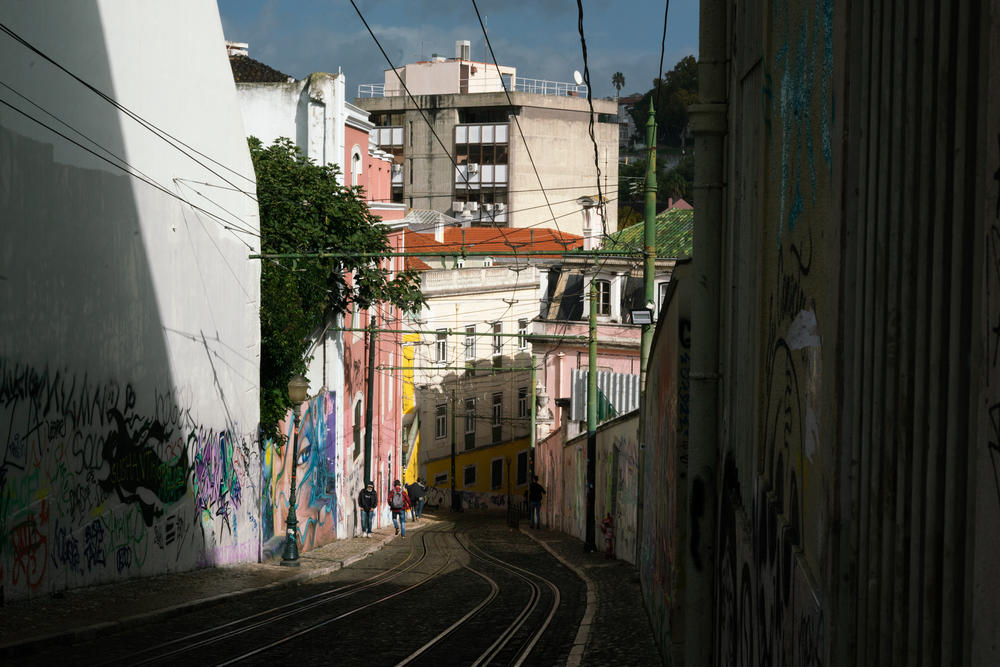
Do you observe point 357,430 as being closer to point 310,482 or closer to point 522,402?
point 310,482

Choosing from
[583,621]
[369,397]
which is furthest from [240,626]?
[369,397]

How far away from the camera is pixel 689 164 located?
96375 millimetres

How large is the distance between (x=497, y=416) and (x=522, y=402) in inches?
99.7

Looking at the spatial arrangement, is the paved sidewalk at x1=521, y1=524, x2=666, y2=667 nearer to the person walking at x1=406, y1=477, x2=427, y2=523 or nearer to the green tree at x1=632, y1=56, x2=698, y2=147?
the person walking at x1=406, y1=477, x2=427, y2=523

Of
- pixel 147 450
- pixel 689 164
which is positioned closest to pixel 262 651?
pixel 147 450

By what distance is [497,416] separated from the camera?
60625 millimetres

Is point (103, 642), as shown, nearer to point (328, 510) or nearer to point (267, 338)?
point (267, 338)

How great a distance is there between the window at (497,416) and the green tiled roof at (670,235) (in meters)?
16.3

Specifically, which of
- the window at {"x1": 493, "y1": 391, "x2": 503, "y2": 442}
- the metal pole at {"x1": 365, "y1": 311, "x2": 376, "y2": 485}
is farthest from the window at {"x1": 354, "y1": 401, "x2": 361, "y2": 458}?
the window at {"x1": 493, "y1": 391, "x2": 503, "y2": 442}

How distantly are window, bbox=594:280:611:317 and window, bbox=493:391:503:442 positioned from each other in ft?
55.3

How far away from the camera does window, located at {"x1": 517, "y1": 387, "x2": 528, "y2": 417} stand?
62188 mm

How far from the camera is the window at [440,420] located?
2263 inches

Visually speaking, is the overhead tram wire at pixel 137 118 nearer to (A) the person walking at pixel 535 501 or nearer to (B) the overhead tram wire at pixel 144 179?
(B) the overhead tram wire at pixel 144 179

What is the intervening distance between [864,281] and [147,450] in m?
13.9
